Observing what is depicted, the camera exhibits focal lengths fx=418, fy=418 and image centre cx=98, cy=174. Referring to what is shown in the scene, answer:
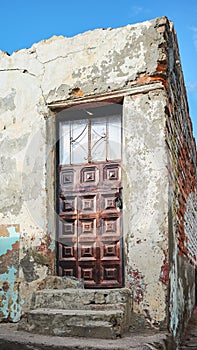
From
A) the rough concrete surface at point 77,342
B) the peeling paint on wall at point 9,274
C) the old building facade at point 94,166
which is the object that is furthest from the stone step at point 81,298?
the peeling paint on wall at point 9,274

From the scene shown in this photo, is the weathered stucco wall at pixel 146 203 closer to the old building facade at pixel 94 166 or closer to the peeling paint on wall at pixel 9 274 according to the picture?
the old building facade at pixel 94 166

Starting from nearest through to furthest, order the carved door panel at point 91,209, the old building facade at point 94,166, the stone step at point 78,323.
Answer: the stone step at point 78,323 → the old building facade at point 94,166 → the carved door panel at point 91,209

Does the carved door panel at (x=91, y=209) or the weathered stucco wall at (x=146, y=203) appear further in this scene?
the carved door panel at (x=91, y=209)

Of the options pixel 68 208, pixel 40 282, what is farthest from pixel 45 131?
pixel 40 282

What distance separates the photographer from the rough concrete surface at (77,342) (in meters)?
3.31

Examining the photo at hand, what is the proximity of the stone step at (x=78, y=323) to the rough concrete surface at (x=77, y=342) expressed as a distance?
3.0 inches

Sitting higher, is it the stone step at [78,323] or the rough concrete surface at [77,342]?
the stone step at [78,323]

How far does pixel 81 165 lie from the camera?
16.3 ft

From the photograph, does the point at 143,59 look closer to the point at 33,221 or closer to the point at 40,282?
the point at 33,221

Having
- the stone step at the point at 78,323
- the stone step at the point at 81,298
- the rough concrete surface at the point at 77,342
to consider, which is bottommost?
the rough concrete surface at the point at 77,342

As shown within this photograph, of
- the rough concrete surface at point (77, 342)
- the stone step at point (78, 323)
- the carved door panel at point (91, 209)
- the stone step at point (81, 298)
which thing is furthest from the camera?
the carved door panel at point (91, 209)

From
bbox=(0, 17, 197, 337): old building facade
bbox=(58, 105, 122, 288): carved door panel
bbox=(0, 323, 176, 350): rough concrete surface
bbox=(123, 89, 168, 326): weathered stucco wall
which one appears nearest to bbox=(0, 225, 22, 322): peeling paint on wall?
bbox=(0, 17, 197, 337): old building facade

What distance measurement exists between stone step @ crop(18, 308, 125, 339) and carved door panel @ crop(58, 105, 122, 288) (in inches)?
34.5

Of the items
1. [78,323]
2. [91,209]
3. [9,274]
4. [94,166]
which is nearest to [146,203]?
[91,209]
